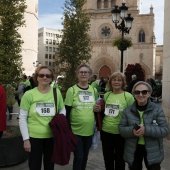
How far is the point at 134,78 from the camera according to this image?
7559mm

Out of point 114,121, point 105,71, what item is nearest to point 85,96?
point 114,121

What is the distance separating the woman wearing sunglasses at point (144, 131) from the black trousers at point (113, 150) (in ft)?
1.48

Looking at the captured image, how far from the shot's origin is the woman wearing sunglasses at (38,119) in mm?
3334

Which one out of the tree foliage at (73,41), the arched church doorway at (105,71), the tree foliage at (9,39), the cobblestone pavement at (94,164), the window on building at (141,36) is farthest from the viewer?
the arched church doorway at (105,71)

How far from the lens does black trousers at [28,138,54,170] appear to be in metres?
3.38

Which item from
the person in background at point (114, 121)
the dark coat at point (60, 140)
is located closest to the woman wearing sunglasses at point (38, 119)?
the dark coat at point (60, 140)

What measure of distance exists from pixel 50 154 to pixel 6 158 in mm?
1696

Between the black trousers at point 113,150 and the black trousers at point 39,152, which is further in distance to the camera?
the black trousers at point 113,150

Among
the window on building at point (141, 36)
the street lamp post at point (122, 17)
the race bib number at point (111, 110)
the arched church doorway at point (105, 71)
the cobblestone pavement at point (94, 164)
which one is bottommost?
the cobblestone pavement at point (94, 164)

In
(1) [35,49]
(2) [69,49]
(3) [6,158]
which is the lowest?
(3) [6,158]

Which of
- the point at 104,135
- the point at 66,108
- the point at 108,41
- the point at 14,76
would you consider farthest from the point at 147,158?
the point at 108,41

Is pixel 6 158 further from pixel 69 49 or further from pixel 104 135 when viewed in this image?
pixel 69 49

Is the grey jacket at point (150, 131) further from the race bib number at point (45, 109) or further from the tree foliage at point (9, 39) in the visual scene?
the tree foliage at point (9, 39)

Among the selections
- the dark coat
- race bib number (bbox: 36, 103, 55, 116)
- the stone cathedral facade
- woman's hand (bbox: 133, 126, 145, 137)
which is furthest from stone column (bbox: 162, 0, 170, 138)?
the stone cathedral facade
